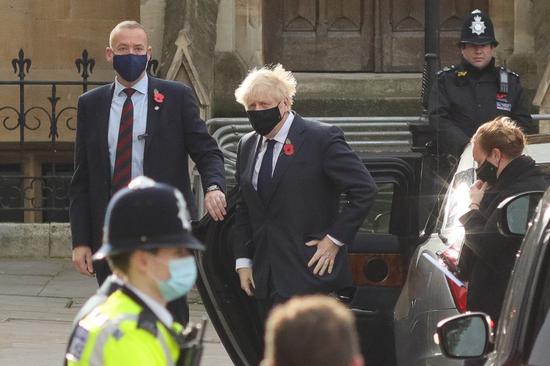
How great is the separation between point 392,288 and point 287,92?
4.31 ft

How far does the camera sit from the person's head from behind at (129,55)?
7.25m

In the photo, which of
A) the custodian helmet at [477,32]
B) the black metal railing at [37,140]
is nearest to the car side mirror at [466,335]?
the custodian helmet at [477,32]

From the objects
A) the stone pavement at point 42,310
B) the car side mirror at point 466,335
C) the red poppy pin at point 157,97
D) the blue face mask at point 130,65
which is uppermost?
the blue face mask at point 130,65

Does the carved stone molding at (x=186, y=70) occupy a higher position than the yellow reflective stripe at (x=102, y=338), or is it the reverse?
the carved stone molding at (x=186, y=70)

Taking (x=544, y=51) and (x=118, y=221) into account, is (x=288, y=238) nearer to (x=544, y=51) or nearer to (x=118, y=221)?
(x=118, y=221)

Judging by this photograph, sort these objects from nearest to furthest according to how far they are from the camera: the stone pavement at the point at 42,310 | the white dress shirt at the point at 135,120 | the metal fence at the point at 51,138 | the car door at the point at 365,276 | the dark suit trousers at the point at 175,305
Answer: the dark suit trousers at the point at 175,305
the white dress shirt at the point at 135,120
the car door at the point at 365,276
the stone pavement at the point at 42,310
the metal fence at the point at 51,138

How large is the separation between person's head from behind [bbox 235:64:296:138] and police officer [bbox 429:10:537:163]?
277 cm

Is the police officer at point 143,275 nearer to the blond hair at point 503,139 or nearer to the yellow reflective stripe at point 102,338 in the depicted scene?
the yellow reflective stripe at point 102,338

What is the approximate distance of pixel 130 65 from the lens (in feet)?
23.8

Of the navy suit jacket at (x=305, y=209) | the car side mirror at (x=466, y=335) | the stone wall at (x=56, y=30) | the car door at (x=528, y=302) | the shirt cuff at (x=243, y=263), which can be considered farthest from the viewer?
the stone wall at (x=56, y=30)

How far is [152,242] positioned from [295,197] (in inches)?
138

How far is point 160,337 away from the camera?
370 centimetres

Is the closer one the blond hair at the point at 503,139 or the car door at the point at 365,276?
the blond hair at the point at 503,139

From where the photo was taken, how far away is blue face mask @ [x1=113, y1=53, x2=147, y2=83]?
23.8 feet
